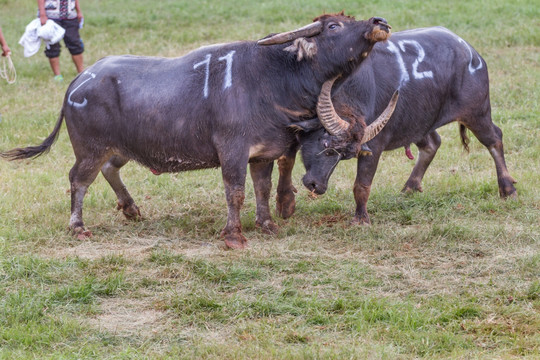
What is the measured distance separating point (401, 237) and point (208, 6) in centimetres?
1248

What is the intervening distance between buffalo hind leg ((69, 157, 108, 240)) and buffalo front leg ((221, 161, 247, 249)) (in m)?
1.33

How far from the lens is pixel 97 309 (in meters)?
5.69

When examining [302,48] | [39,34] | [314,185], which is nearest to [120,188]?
[314,185]

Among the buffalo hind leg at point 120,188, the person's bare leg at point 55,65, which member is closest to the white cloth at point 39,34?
the person's bare leg at point 55,65

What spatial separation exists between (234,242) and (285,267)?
0.74 m

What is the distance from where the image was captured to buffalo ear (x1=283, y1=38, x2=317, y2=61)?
22.6 ft

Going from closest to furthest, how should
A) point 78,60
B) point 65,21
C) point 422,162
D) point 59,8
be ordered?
point 422,162
point 59,8
point 65,21
point 78,60

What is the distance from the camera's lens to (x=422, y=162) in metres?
8.76

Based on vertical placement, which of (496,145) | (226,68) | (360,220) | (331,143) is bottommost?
(360,220)

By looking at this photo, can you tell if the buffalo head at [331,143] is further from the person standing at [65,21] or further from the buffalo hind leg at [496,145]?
the person standing at [65,21]

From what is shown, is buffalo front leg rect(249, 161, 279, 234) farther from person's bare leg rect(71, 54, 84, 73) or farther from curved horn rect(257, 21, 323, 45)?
person's bare leg rect(71, 54, 84, 73)

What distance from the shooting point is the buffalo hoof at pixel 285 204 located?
796 centimetres

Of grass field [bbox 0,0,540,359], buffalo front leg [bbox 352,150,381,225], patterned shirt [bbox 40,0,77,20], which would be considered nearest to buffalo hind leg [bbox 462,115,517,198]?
grass field [bbox 0,0,540,359]

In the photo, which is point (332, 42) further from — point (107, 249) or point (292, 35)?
point (107, 249)
